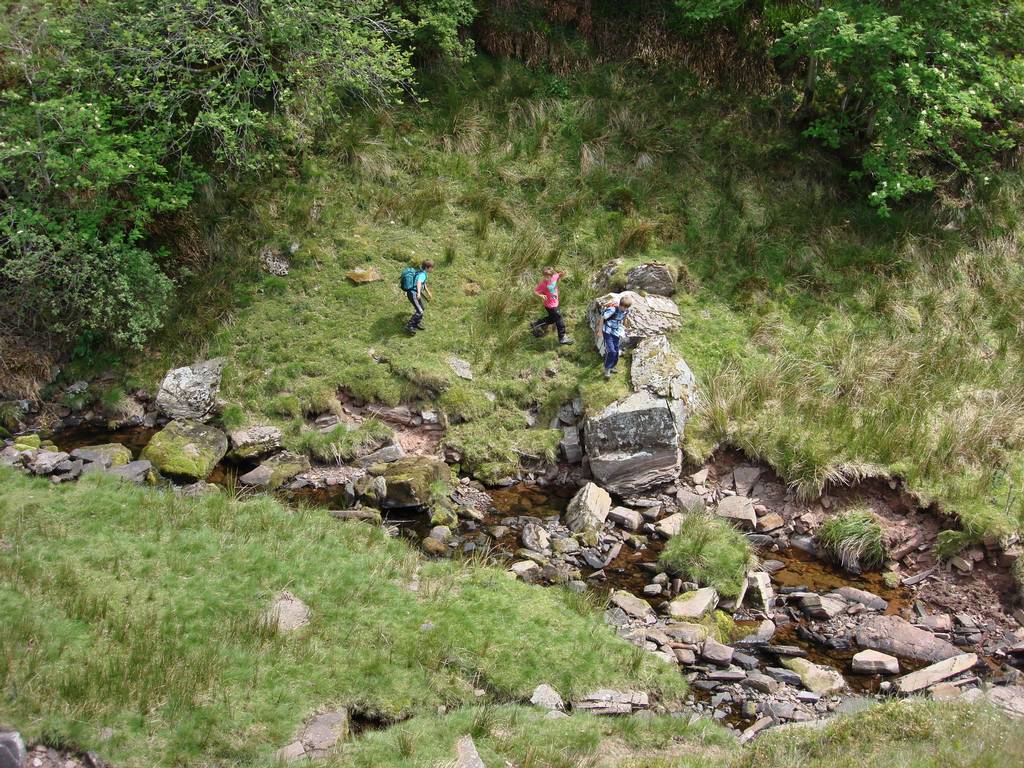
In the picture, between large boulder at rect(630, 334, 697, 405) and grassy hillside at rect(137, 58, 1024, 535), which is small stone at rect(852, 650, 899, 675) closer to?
grassy hillside at rect(137, 58, 1024, 535)

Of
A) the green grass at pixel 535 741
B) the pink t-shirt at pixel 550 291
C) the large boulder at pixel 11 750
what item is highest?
the pink t-shirt at pixel 550 291

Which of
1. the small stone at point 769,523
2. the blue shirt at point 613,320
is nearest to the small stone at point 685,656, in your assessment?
the small stone at point 769,523

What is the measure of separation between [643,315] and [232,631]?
9772mm

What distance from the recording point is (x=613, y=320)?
14797mm

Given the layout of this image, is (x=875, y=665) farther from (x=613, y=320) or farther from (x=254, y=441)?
(x=254, y=441)

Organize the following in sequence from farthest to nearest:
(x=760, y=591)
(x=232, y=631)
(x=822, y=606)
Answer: (x=760, y=591)
(x=822, y=606)
(x=232, y=631)

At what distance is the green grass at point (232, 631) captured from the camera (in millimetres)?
7547

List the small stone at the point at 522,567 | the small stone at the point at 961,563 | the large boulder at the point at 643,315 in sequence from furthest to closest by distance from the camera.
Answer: the large boulder at the point at 643,315, the small stone at the point at 961,563, the small stone at the point at 522,567

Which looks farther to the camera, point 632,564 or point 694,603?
point 632,564

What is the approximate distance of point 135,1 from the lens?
1568cm

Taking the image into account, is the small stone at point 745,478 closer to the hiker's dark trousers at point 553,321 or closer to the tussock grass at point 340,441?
the hiker's dark trousers at point 553,321

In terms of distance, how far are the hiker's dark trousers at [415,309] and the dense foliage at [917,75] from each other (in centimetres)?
957

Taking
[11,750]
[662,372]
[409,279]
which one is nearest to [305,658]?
[11,750]

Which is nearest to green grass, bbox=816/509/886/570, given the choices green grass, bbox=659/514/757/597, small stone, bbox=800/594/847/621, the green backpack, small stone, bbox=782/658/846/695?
small stone, bbox=800/594/847/621
